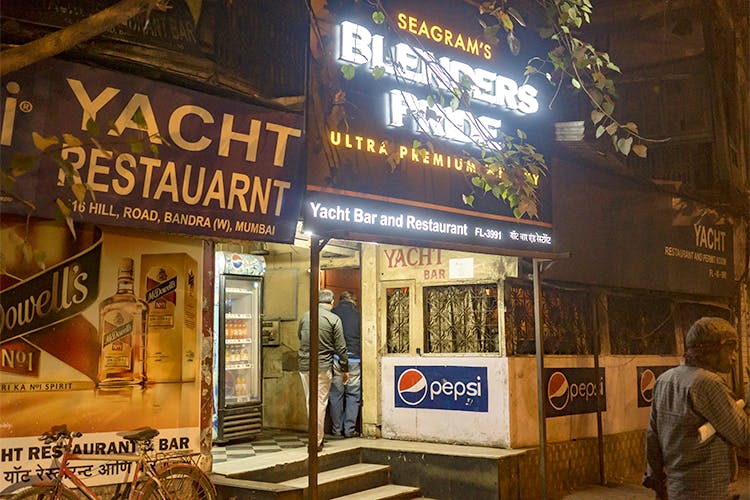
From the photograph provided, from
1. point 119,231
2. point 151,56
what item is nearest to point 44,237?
point 119,231

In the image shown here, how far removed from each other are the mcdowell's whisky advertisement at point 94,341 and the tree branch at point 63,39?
5.21 ft

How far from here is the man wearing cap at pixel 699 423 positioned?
5066 millimetres

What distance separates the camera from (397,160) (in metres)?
8.40

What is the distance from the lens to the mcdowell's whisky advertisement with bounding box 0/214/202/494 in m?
6.20

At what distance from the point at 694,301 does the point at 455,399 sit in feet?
21.6

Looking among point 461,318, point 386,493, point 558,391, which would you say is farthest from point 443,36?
point 386,493

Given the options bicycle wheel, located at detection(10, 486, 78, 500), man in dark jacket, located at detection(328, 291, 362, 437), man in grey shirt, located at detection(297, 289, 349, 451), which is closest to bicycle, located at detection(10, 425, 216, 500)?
bicycle wheel, located at detection(10, 486, 78, 500)

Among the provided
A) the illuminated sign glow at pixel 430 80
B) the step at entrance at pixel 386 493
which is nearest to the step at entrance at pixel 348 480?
the step at entrance at pixel 386 493

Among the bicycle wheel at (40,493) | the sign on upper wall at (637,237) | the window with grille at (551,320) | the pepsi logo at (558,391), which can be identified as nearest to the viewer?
the bicycle wheel at (40,493)

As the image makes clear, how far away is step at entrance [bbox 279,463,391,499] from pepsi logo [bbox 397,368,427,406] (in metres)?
1.11

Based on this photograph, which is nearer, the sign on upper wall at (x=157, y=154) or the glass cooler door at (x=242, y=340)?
the sign on upper wall at (x=157, y=154)

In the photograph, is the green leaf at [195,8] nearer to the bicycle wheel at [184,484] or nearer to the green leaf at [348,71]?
the green leaf at [348,71]

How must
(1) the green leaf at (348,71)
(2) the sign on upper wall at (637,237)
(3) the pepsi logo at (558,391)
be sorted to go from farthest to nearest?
(2) the sign on upper wall at (637,237) < (3) the pepsi logo at (558,391) < (1) the green leaf at (348,71)

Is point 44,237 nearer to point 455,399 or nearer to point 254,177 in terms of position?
point 254,177
